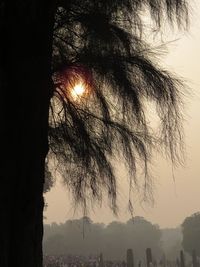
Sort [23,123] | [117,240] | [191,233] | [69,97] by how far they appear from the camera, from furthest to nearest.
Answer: [117,240]
[191,233]
[69,97]
[23,123]

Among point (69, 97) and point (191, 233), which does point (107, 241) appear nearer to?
point (191, 233)

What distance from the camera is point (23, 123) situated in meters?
4.16

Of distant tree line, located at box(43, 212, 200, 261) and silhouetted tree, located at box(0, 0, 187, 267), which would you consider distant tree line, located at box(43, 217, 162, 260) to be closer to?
distant tree line, located at box(43, 212, 200, 261)

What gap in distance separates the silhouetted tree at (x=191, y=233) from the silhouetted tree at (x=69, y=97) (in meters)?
75.1

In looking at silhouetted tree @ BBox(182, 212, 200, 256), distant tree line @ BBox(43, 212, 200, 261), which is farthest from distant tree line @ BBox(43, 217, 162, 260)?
silhouetted tree @ BBox(182, 212, 200, 256)

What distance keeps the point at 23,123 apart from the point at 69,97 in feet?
6.26

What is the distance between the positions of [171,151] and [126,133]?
34.5 inches

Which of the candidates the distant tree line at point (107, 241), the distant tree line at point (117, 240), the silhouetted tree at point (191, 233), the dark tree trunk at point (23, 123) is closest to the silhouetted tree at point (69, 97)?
the dark tree trunk at point (23, 123)

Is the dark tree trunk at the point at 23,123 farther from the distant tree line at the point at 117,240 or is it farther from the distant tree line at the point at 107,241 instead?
the distant tree line at the point at 107,241

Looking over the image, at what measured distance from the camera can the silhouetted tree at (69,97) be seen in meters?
4.10

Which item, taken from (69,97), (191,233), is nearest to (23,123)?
(69,97)

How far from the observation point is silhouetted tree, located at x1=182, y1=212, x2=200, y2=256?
80500 mm

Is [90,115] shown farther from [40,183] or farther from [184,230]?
[184,230]

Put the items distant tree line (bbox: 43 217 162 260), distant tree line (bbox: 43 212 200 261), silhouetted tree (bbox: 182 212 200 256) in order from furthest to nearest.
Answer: distant tree line (bbox: 43 217 162 260) < distant tree line (bbox: 43 212 200 261) < silhouetted tree (bbox: 182 212 200 256)
